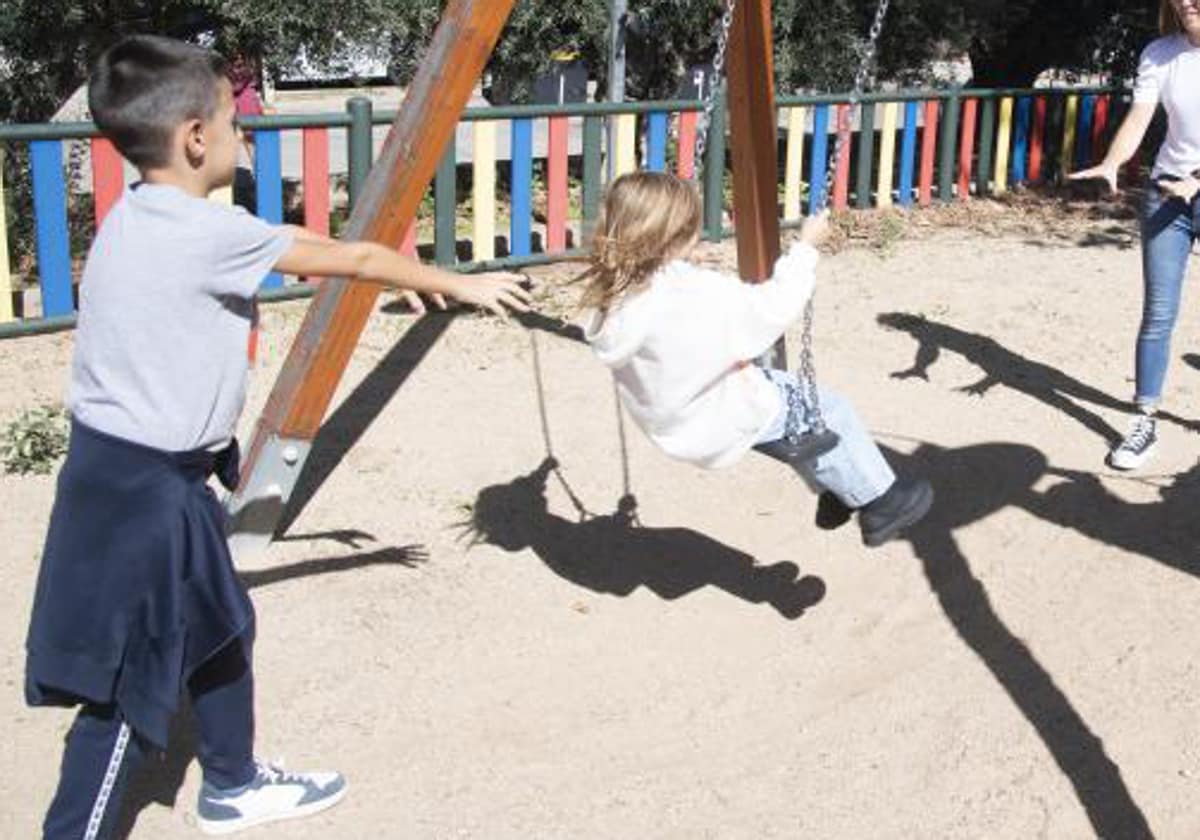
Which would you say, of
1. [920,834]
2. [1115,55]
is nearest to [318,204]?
[920,834]

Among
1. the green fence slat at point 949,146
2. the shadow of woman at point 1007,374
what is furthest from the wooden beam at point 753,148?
the green fence slat at point 949,146

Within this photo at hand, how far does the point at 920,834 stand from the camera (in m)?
3.02

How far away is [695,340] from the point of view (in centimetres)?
329

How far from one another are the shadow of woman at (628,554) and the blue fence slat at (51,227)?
2.61 meters

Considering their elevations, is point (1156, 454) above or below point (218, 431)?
below

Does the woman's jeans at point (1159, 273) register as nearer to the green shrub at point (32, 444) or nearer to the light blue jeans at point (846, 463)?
the light blue jeans at point (846, 463)

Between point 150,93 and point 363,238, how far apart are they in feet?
5.42

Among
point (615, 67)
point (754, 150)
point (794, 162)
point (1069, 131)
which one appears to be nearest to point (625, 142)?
point (615, 67)

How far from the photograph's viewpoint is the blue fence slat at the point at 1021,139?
11.3m

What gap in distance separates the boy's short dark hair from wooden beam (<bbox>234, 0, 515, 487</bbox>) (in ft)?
4.95

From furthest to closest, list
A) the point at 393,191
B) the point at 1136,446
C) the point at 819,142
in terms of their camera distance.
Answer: the point at 819,142
the point at 1136,446
the point at 393,191

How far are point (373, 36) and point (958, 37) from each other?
19.9 feet

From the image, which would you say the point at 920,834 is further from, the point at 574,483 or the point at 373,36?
the point at 373,36

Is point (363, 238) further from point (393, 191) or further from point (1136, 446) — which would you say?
point (1136, 446)
